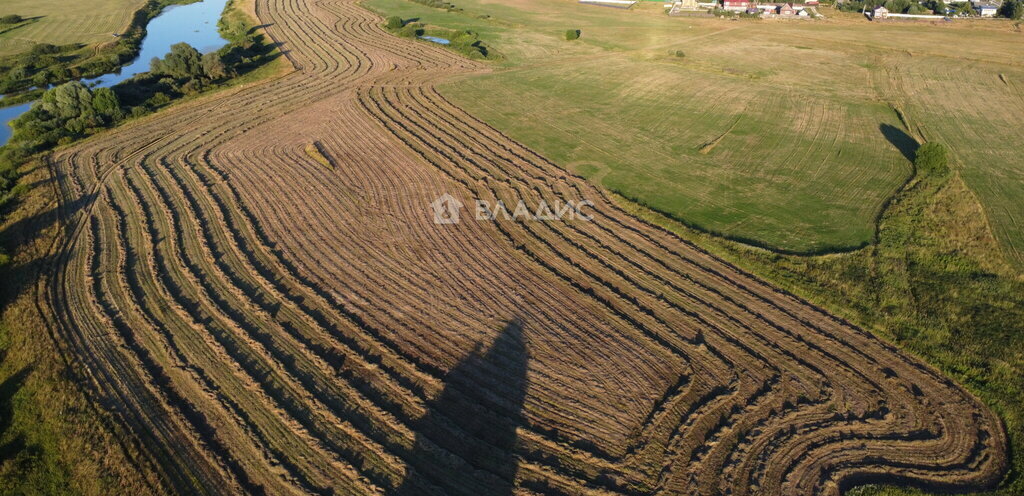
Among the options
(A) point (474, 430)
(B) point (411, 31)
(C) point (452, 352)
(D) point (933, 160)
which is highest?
(B) point (411, 31)

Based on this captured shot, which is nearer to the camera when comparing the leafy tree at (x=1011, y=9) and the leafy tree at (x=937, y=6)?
the leafy tree at (x=1011, y=9)

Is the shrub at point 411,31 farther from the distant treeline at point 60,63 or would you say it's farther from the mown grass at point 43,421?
the mown grass at point 43,421

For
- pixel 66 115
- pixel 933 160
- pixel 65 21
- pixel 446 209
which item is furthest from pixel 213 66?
pixel 933 160

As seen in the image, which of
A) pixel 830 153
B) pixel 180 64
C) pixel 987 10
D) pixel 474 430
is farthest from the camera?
pixel 987 10

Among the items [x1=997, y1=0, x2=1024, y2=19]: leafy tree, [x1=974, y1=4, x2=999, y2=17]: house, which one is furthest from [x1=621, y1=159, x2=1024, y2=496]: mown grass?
[x1=974, y1=4, x2=999, y2=17]: house

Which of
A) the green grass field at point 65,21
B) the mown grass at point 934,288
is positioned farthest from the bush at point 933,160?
the green grass field at point 65,21

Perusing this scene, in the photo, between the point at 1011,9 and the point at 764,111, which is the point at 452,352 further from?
the point at 1011,9

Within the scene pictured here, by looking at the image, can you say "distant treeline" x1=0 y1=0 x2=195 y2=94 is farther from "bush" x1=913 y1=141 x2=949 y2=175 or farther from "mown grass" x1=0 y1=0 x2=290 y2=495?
"bush" x1=913 y1=141 x2=949 y2=175
